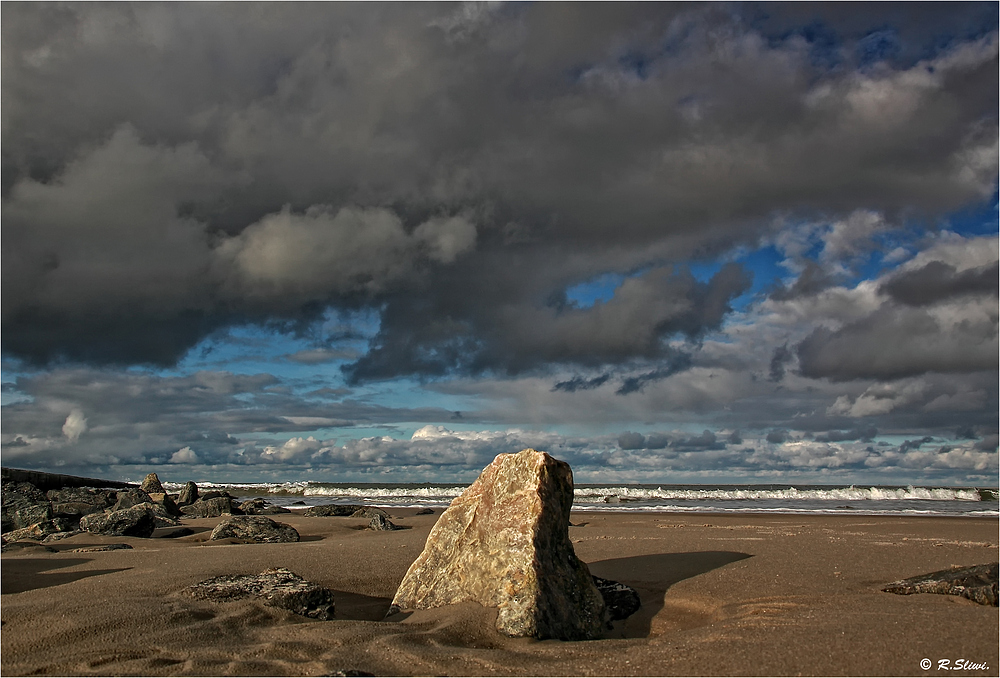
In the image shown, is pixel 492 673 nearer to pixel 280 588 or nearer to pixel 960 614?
pixel 280 588

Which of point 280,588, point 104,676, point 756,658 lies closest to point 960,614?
point 756,658

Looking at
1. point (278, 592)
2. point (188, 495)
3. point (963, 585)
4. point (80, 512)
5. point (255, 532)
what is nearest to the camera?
point (278, 592)

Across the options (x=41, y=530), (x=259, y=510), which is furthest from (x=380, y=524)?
(x=259, y=510)

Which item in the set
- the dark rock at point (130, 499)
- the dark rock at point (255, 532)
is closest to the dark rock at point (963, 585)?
the dark rock at point (255, 532)

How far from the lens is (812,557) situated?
9.03 meters

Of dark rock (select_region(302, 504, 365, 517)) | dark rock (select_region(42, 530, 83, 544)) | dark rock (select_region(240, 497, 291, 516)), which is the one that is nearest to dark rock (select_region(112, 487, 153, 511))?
dark rock (select_region(240, 497, 291, 516))

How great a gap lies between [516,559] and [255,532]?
7867mm

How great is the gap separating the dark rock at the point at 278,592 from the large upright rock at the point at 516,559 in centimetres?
88

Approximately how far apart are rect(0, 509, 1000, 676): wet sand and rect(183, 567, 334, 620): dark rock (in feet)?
0.63

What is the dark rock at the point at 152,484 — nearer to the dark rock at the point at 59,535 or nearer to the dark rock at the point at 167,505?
the dark rock at the point at 167,505

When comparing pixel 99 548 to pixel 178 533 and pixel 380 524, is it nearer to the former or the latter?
pixel 178 533

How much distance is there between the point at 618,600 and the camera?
6.61 meters

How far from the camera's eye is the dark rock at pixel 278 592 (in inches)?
223

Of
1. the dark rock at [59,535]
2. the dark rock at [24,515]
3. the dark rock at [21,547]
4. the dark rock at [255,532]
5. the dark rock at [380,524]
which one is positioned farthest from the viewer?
the dark rock at [380,524]
